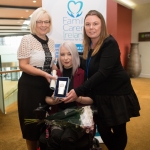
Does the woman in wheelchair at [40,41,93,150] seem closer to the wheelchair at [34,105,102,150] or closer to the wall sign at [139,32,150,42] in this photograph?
the wheelchair at [34,105,102,150]

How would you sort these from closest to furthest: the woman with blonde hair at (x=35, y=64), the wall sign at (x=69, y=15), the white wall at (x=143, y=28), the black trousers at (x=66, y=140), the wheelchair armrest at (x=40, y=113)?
1. the black trousers at (x=66, y=140)
2. the wheelchair armrest at (x=40, y=113)
3. the woman with blonde hair at (x=35, y=64)
4. the wall sign at (x=69, y=15)
5. the white wall at (x=143, y=28)

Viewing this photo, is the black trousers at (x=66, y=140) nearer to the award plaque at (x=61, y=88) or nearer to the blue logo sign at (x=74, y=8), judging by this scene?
the award plaque at (x=61, y=88)

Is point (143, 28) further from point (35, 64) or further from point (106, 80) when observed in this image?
point (35, 64)

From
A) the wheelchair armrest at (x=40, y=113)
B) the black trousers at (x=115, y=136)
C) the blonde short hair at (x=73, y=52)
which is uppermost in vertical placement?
the blonde short hair at (x=73, y=52)

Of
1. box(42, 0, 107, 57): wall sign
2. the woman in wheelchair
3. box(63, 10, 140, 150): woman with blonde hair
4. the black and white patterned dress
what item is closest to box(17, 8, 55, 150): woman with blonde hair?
the black and white patterned dress

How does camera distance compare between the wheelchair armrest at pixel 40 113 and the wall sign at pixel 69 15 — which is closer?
the wheelchair armrest at pixel 40 113

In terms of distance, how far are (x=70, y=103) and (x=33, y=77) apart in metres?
0.39

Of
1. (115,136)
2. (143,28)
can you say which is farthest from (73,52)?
(143,28)

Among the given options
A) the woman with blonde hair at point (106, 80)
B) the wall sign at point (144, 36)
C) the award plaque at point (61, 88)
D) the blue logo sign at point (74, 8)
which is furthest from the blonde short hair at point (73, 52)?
the wall sign at point (144, 36)

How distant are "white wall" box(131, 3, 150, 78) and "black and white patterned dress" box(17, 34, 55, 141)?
18.4ft

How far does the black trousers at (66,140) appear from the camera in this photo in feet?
4.13

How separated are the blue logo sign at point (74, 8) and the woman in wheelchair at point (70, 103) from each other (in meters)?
0.69

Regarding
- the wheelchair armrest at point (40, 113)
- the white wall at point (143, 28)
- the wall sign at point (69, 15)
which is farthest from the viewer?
the white wall at point (143, 28)

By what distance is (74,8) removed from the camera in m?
2.09
